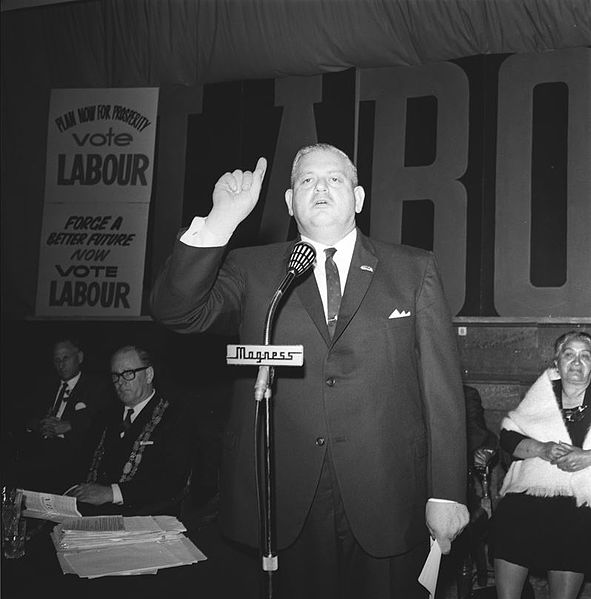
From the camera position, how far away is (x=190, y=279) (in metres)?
1.49

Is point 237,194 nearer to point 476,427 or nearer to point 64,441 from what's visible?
point 476,427

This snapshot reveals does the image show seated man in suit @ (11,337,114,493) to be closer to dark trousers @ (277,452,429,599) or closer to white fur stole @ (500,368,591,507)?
white fur stole @ (500,368,591,507)

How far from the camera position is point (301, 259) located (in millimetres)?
1305

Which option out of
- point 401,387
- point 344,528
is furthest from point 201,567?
point 401,387

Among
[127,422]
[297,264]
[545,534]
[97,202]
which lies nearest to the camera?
[297,264]

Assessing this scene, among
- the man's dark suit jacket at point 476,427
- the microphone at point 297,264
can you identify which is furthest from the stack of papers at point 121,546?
the man's dark suit jacket at point 476,427

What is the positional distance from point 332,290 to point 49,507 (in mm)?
1323

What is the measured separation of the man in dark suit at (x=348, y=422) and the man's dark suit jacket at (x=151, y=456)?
1.78m

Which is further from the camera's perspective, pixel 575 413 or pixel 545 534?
pixel 575 413

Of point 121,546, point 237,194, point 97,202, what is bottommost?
point 121,546

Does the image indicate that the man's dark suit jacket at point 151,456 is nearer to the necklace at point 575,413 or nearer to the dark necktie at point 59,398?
the dark necktie at point 59,398

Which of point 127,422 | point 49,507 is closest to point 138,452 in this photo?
point 127,422

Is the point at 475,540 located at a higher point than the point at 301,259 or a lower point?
lower

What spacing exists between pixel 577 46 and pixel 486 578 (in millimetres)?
3390
